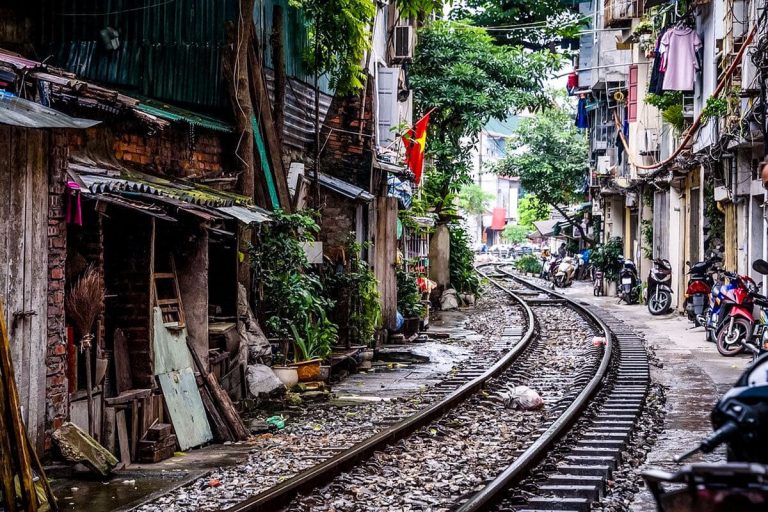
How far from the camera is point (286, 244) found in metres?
12.8

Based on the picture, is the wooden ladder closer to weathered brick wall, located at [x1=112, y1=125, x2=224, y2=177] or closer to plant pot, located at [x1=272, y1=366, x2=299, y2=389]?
weathered brick wall, located at [x1=112, y1=125, x2=224, y2=177]

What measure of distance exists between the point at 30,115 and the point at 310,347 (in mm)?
6619

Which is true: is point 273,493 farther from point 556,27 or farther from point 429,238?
point 556,27

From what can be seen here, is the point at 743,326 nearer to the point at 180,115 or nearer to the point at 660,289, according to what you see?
the point at 180,115

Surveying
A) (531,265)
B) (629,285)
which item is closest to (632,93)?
(629,285)

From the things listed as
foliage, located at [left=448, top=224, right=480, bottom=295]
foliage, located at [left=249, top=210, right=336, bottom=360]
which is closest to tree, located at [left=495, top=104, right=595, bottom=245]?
foliage, located at [left=448, top=224, right=480, bottom=295]

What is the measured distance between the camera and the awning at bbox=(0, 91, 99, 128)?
677cm

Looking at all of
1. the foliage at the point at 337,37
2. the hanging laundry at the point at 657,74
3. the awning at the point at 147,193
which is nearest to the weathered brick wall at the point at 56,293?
the awning at the point at 147,193

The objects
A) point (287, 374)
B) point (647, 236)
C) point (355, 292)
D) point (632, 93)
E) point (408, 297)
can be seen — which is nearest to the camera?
point (287, 374)

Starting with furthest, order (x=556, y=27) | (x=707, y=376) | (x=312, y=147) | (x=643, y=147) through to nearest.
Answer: (x=556, y=27) → (x=643, y=147) → (x=312, y=147) → (x=707, y=376)

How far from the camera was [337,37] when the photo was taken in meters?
14.9

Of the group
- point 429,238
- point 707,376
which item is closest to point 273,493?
point 707,376

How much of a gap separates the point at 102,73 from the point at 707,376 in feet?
28.1

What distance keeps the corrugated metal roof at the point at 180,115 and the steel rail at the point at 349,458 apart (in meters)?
3.94
